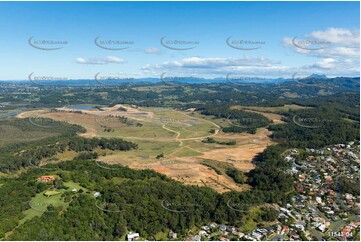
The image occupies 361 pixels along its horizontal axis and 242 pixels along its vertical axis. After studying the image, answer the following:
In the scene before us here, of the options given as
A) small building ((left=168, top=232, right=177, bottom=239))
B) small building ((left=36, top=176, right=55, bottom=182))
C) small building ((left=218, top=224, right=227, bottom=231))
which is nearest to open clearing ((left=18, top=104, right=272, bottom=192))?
small building ((left=218, top=224, right=227, bottom=231))

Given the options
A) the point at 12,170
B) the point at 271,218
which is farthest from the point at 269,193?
the point at 12,170

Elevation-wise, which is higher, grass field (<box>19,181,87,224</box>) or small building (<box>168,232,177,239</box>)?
grass field (<box>19,181,87,224</box>)

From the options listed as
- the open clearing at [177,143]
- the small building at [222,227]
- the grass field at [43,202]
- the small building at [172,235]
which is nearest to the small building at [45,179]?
the grass field at [43,202]

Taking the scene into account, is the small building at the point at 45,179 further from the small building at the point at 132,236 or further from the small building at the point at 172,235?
the small building at the point at 172,235

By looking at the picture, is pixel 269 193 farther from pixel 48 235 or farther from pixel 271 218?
pixel 48 235

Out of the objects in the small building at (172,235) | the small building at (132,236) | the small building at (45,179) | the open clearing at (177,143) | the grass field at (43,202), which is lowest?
the small building at (172,235)

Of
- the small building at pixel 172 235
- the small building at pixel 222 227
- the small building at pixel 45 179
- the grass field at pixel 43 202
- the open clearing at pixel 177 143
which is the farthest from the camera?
the open clearing at pixel 177 143

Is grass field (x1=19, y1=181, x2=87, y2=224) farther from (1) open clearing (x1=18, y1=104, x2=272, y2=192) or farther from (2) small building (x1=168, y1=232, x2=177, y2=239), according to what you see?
(1) open clearing (x1=18, y1=104, x2=272, y2=192)

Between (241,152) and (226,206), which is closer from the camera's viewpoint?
(226,206)

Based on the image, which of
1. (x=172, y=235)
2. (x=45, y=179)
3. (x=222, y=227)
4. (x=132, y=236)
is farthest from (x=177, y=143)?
(x=132, y=236)
